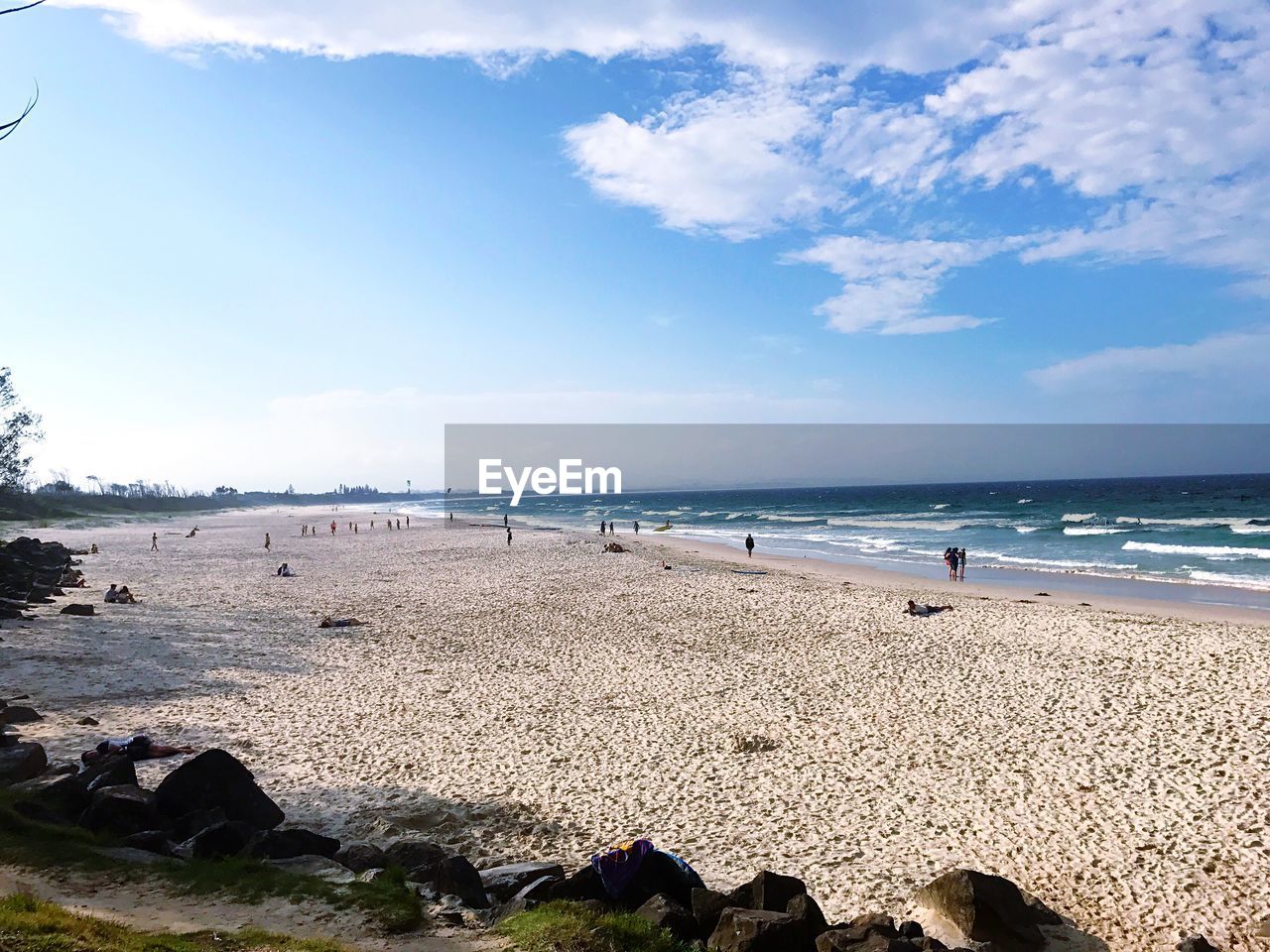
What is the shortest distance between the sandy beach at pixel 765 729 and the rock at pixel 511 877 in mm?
916

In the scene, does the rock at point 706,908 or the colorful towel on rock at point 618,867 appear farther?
the colorful towel on rock at point 618,867

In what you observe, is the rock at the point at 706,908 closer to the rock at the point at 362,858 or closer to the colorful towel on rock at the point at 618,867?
the colorful towel on rock at the point at 618,867

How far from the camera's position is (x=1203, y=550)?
117 feet

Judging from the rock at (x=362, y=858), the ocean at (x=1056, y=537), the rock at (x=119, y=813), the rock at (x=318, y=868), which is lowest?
the ocean at (x=1056, y=537)

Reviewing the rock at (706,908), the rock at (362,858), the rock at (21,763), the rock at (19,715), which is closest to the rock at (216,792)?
the rock at (362,858)

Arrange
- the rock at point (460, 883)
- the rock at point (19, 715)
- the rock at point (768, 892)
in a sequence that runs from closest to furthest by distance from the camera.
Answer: the rock at point (768, 892) → the rock at point (460, 883) → the rock at point (19, 715)

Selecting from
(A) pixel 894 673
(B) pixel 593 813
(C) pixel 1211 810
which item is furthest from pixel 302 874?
(A) pixel 894 673

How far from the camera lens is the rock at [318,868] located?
619 centimetres

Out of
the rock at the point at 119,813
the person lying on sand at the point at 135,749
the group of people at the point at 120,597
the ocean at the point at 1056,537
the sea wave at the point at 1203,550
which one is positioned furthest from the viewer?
the sea wave at the point at 1203,550

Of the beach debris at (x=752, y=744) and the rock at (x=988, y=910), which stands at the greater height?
the rock at (x=988, y=910)

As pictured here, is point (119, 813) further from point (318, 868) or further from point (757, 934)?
point (757, 934)

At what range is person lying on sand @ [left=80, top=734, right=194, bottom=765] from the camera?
357 inches

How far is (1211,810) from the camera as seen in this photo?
809 centimetres

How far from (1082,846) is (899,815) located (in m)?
1.71
